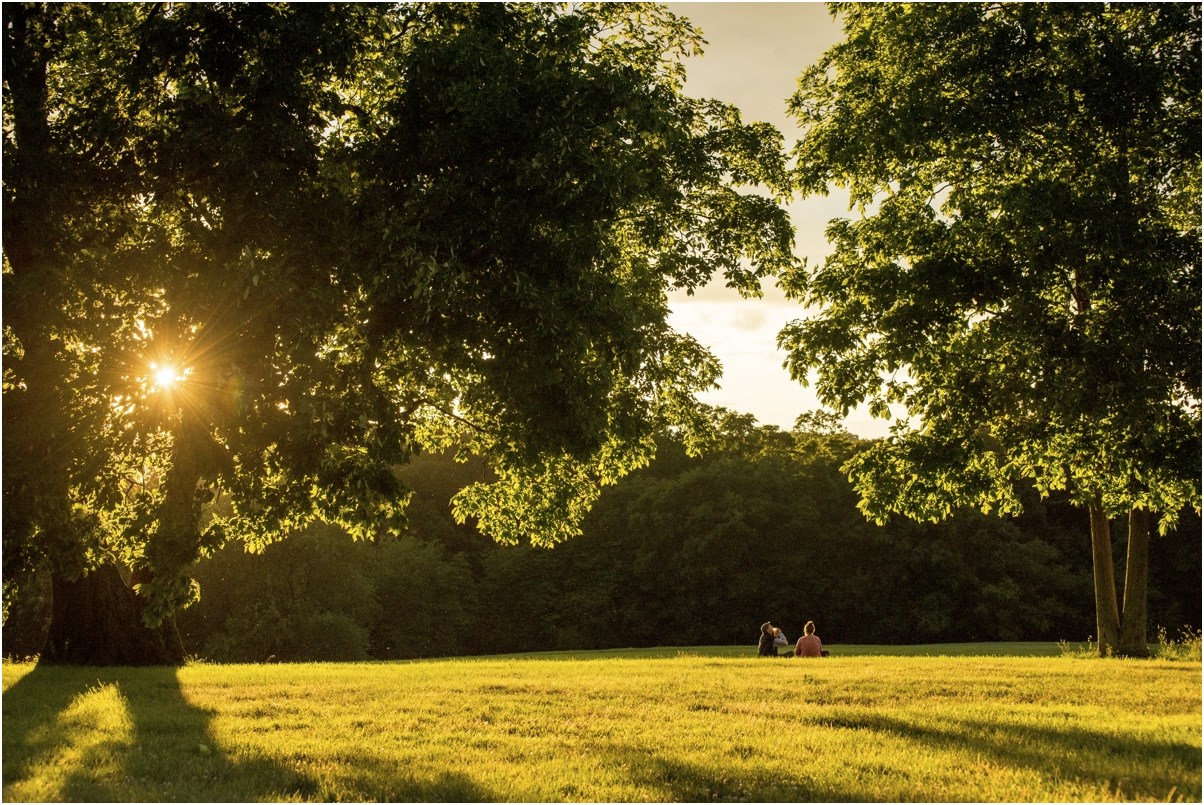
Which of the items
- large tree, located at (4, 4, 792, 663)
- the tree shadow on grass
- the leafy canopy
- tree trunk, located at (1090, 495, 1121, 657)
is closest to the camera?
the tree shadow on grass

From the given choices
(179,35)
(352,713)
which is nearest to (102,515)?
(352,713)

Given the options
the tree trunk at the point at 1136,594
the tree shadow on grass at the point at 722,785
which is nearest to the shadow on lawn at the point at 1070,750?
the tree shadow on grass at the point at 722,785

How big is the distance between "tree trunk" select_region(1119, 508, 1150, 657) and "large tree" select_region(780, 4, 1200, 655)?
0.20 ft

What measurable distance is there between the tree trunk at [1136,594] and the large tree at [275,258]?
14.7 meters

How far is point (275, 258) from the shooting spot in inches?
430

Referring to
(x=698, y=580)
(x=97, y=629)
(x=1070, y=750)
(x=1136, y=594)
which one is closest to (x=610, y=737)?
(x=1070, y=750)

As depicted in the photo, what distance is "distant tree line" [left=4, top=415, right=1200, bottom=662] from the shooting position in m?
54.1

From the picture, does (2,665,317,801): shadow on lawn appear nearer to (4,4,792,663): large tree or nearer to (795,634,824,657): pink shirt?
(4,4,792,663): large tree

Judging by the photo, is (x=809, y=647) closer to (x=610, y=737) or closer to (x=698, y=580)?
(x=610, y=737)

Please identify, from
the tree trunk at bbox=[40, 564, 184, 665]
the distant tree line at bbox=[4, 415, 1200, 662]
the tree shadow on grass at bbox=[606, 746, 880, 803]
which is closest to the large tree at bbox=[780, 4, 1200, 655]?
the tree shadow on grass at bbox=[606, 746, 880, 803]

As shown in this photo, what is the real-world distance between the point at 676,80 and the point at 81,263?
11.4 m

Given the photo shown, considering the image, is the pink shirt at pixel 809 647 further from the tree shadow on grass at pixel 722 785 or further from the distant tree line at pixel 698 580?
the distant tree line at pixel 698 580

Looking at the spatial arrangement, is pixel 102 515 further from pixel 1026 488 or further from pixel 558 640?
pixel 1026 488

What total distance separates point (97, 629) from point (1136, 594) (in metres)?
21.8
